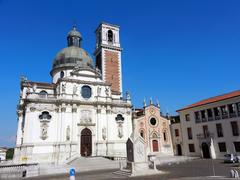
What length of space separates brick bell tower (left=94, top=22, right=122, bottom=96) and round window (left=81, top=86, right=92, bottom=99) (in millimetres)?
4474

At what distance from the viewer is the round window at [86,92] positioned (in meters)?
34.2

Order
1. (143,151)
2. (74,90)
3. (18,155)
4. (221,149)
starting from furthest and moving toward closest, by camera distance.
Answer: (74,90)
(221,149)
(18,155)
(143,151)

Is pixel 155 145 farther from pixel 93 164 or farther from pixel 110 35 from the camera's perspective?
pixel 110 35

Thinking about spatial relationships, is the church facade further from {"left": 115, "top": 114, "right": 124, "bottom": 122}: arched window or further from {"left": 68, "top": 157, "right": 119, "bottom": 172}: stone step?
{"left": 68, "top": 157, "right": 119, "bottom": 172}: stone step

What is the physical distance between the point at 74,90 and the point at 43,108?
5.37m

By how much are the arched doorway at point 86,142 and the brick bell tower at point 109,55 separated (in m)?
9.30

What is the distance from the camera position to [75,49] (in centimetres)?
4056

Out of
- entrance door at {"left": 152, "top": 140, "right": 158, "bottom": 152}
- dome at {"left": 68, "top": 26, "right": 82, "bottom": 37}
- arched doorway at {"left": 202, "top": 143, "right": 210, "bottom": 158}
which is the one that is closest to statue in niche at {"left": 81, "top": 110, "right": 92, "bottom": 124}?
entrance door at {"left": 152, "top": 140, "right": 158, "bottom": 152}

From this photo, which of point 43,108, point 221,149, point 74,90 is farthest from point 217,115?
point 43,108

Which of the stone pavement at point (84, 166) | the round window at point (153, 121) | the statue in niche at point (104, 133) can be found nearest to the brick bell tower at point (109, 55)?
the round window at point (153, 121)

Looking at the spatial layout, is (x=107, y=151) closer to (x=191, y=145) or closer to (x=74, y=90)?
(x=74, y=90)

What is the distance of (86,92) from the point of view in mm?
34531

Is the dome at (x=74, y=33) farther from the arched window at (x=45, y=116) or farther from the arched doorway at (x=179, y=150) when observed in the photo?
the arched doorway at (x=179, y=150)

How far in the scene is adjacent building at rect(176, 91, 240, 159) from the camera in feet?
96.2
